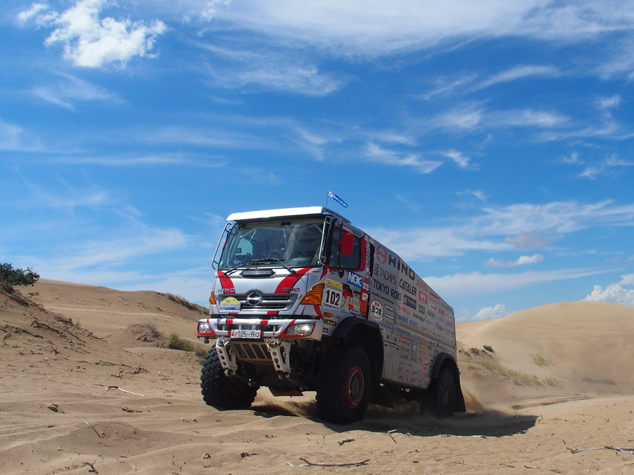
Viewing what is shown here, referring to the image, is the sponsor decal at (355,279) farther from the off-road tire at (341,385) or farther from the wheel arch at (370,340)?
the off-road tire at (341,385)

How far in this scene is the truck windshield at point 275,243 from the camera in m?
7.83

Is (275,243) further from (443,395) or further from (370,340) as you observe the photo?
(443,395)

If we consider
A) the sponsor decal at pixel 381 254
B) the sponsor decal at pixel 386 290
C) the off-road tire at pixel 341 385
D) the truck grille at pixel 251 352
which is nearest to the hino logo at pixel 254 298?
the truck grille at pixel 251 352

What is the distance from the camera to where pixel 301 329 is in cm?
727

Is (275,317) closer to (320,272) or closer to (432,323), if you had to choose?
(320,272)

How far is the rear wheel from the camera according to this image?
10977 millimetres

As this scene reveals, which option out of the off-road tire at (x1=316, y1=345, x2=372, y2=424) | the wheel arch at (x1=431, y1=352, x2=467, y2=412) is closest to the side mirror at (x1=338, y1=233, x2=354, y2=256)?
the off-road tire at (x1=316, y1=345, x2=372, y2=424)

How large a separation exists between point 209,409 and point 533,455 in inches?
187

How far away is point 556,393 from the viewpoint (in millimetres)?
24312

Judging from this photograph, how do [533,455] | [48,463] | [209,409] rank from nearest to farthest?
[48,463] → [533,455] → [209,409]

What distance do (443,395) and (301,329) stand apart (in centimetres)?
551

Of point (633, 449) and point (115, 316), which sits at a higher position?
point (115, 316)

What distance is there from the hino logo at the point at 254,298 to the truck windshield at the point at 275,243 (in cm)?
46

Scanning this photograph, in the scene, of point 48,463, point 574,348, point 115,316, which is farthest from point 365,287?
point 574,348
